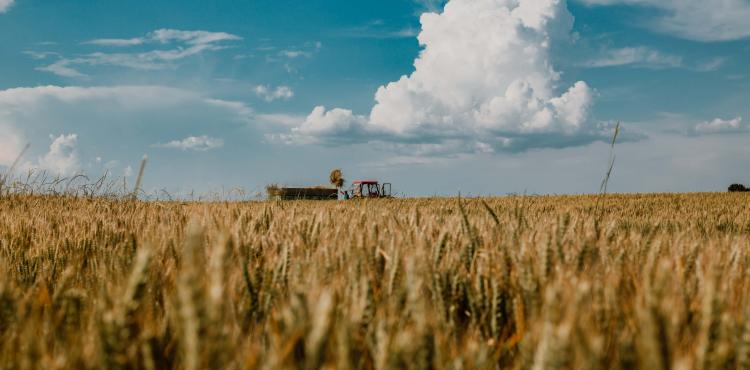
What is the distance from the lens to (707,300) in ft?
3.03

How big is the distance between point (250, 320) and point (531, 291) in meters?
0.76

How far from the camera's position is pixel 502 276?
5.50 feet

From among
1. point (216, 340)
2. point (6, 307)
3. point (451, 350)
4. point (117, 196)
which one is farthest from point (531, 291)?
point (117, 196)

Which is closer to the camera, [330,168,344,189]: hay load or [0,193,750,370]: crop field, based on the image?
[0,193,750,370]: crop field

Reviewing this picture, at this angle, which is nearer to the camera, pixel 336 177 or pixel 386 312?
pixel 386 312

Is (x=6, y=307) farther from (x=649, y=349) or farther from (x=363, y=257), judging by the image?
(x=649, y=349)

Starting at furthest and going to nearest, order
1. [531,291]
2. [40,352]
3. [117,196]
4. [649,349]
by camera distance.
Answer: [117,196]
[531,291]
[40,352]
[649,349]

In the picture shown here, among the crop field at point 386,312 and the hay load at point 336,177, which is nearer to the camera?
the crop field at point 386,312

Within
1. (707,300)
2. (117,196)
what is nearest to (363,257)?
(707,300)

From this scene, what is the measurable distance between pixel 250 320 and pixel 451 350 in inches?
24.2

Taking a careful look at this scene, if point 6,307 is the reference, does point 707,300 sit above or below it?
above

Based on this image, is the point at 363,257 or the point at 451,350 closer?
the point at 451,350

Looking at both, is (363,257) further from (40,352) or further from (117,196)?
(117,196)

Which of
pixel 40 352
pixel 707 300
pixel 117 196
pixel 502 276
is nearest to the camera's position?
pixel 707 300
